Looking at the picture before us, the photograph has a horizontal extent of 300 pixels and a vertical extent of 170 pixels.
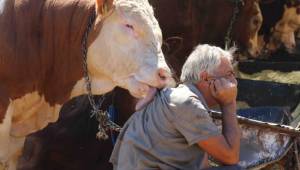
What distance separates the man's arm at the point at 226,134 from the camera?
7.66 ft

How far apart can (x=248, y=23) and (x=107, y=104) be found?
6.09 feet

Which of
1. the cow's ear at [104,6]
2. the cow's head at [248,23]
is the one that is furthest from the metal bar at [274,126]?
the cow's head at [248,23]

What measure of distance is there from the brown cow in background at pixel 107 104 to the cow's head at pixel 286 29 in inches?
46.8

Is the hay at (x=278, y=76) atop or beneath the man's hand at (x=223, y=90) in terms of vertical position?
beneath

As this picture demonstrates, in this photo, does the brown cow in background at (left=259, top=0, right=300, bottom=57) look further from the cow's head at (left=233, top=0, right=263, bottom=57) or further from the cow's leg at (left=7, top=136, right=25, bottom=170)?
the cow's leg at (left=7, top=136, right=25, bottom=170)

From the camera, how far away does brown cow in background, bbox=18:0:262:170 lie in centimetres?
381

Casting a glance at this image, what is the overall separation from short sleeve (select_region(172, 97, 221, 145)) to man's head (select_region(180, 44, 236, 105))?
13 cm

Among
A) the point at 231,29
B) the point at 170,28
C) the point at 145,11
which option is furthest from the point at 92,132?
the point at 231,29

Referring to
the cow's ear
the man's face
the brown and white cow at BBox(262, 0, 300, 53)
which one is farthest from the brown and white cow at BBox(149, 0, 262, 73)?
the man's face

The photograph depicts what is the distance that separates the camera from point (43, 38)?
3.29 meters

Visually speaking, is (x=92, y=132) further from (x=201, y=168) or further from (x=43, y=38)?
(x=201, y=168)

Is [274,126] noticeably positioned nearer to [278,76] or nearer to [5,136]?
[5,136]

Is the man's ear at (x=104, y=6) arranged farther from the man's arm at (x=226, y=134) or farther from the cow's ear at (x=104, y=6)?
the man's arm at (x=226, y=134)

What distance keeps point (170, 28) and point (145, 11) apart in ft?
6.19
